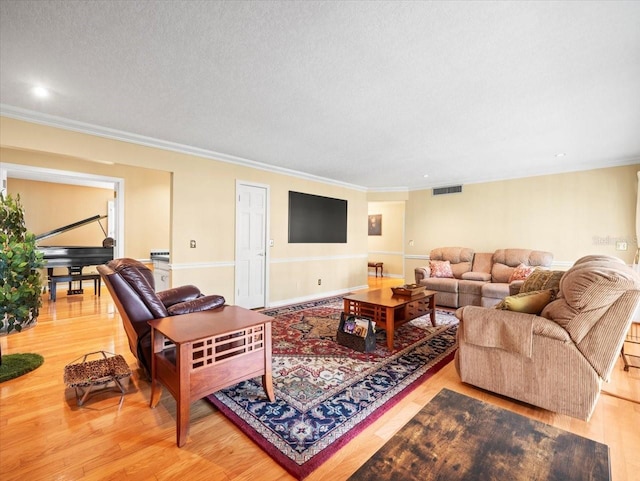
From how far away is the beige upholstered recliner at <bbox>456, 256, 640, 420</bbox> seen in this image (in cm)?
191

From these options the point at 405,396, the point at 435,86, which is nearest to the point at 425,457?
the point at 405,396

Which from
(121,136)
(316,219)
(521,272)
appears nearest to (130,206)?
(121,136)

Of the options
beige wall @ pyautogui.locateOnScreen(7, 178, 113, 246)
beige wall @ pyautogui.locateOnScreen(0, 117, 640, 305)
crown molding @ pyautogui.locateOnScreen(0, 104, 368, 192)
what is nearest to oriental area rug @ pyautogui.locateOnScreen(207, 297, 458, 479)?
beige wall @ pyautogui.locateOnScreen(0, 117, 640, 305)

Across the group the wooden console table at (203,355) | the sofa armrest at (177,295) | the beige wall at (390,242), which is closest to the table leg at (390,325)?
the wooden console table at (203,355)

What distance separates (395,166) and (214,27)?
151 inches

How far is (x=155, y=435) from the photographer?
1.85 metres

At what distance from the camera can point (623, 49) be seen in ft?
6.43

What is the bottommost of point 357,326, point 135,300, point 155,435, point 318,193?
point 155,435

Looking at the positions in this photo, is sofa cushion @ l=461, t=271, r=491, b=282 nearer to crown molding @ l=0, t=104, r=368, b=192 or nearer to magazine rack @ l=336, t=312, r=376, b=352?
magazine rack @ l=336, t=312, r=376, b=352

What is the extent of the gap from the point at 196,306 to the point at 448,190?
5696 millimetres

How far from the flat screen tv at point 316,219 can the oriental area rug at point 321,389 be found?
2.23 m

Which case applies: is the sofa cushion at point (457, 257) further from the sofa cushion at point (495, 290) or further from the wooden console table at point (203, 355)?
the wooden console table at point (203, 355)

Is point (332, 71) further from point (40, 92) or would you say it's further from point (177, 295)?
point (40, 92)

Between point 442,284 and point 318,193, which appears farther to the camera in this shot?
point 318,193
